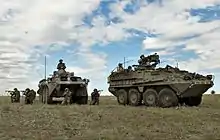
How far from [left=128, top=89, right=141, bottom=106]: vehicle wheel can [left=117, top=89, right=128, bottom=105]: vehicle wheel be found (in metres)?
0.43

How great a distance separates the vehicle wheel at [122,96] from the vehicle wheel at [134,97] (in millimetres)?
432

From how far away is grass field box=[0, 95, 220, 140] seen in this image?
40.7 ft

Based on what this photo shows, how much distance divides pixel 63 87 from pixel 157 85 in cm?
563

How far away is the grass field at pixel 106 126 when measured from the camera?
40.7 ft

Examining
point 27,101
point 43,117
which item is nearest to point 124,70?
point 27,101

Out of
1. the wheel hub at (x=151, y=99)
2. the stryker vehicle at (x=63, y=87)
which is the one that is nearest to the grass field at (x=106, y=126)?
the wheel hub at (x=151, y=99)

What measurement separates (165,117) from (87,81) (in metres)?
10.4

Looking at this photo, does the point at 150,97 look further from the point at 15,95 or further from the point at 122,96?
the point at 15,95

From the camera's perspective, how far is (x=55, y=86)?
25.9 meters

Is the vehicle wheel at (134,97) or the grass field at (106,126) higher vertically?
the vehicle wheel at (134,97)

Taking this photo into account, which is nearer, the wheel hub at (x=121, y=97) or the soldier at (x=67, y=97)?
the soldier at (x=67, y=97)

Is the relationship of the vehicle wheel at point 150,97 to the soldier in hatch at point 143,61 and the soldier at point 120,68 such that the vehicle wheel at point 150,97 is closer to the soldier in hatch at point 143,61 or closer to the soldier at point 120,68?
the soldier in hatch at point 143,61

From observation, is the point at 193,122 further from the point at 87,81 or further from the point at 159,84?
the point at 87,81

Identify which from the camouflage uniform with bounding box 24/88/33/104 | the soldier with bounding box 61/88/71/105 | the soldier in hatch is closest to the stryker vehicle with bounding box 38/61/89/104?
the soldier with bounding box 61/88/71/105
